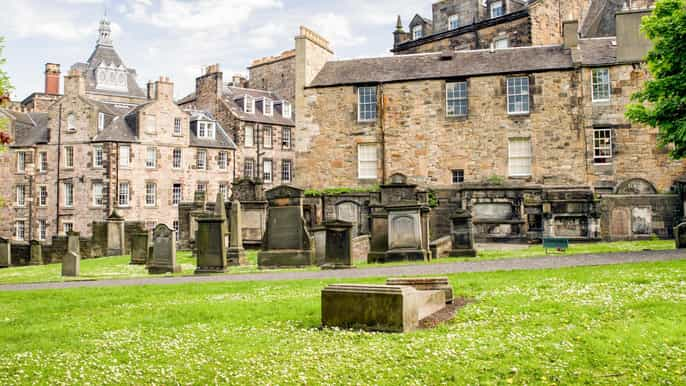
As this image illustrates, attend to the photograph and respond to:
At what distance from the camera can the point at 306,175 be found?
115ft

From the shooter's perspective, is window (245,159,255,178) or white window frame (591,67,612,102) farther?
window (245,159,255,178)

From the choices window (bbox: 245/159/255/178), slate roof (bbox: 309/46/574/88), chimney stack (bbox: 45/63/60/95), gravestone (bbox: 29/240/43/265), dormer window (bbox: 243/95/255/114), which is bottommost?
gravestone (bbox: 29/240/43/265)

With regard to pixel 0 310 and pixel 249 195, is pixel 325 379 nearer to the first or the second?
pixel 0 310

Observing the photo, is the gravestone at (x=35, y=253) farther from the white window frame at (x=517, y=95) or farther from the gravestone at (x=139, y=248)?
the white window frame at (x=517, y=95)

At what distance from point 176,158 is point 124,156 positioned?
439 cm

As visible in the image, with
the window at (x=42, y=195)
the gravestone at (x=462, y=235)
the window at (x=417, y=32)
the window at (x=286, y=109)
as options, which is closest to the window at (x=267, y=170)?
the window at (x=286, y=109)

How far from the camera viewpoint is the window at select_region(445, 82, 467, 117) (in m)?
33.3

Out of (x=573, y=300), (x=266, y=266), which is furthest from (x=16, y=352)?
(x=266, y=266)

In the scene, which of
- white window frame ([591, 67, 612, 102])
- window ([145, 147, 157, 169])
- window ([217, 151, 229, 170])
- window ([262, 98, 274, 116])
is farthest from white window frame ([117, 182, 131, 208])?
white window frame ([591, 67, 612, 102])

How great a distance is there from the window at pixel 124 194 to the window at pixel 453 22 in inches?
1145

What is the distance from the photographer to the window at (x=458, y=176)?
108 ft

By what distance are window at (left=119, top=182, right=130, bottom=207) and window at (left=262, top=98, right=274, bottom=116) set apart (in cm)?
1622

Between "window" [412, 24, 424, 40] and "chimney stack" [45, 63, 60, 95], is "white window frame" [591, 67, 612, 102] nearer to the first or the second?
"window" [412, 24, 424, 40]

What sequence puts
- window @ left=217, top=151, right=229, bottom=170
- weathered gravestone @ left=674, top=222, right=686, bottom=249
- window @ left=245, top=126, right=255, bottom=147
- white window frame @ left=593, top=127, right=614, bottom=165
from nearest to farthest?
weathered gravestone @ left=674, top=222, right=686, bottom=249, white window frame @ left=593, top=127, right=614, bottom=165, window @ left=217, top=151, right=229, bottom=170, window @ left=245, top=126, right=255, bottom=147
